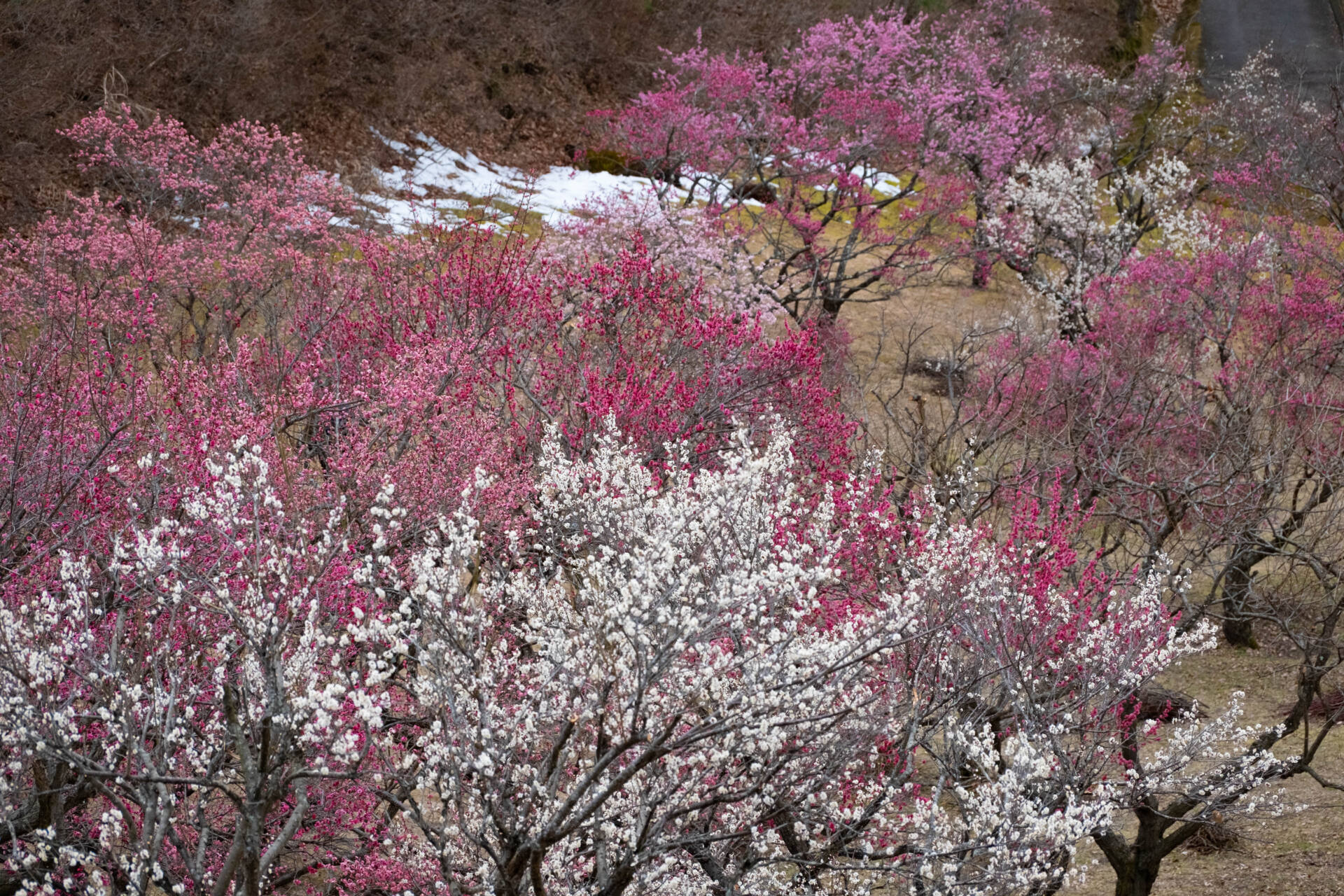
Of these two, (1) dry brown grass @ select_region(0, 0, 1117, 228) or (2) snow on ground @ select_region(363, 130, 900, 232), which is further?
(2) snow on ground @ select_region(363, 130, 900, 232)

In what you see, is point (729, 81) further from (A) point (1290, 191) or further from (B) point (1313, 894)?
(B) point (1313, 894)

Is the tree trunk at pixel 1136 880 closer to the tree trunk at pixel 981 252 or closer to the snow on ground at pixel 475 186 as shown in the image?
the snow on ground at pixel 475 186

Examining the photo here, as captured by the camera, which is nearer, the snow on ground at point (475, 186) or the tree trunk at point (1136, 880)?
the tree trunk at point (1136, 880)

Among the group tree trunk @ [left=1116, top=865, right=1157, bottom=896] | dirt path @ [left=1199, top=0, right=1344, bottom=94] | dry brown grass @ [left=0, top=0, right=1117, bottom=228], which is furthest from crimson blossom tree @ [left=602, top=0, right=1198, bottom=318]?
tree trunk @ [left=1116, top=865, right=1157, bottom=896]

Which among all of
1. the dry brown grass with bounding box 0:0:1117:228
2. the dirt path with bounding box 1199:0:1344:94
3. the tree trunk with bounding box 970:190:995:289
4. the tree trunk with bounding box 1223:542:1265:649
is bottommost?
the tree trunk with bounding box 1223:542:1265:649

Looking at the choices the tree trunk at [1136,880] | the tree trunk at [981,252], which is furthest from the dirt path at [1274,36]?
the tree trunk at [1136,880]

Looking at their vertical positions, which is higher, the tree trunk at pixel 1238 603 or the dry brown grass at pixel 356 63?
the dry brown grass at pixel 356 63

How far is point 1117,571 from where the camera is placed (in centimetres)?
1366

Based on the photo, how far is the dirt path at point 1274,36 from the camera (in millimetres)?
44500

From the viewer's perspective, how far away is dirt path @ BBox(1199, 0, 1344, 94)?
44500 mm

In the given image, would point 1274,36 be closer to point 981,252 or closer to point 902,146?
point 981,252

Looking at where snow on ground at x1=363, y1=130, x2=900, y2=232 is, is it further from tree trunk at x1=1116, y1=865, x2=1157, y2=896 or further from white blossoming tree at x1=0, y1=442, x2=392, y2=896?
white blossoming tree at x1=0, y1=442, x2=392, y2=896

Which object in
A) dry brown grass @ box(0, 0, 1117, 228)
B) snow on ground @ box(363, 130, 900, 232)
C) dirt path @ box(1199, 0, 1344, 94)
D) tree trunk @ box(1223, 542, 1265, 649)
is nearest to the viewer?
tree trunk @ box(1223, 542, 1265, 649)

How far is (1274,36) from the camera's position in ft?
154
